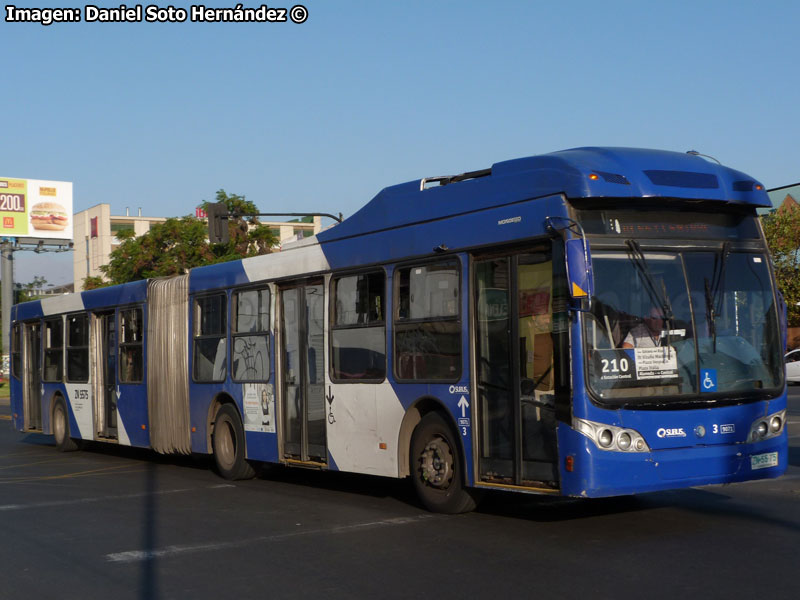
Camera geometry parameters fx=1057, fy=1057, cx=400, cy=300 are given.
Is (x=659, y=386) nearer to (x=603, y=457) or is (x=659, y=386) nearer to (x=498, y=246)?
(x=603, y=457)

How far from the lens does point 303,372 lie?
513 inches

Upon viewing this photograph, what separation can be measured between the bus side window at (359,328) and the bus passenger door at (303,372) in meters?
0.37

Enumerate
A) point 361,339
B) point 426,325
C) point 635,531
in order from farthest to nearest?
point 361,339
point 426,325
point 635,531

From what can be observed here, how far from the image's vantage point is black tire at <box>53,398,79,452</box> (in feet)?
66.8

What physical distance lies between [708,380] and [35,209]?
237ft

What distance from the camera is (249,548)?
9.11 meters

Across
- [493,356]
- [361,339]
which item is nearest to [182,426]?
[361,339]

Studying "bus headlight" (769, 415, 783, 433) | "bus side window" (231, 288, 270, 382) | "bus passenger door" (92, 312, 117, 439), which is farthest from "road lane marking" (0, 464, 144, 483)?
"bus headlight" (769, 415, 783, 433)

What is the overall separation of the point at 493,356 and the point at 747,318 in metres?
2.30

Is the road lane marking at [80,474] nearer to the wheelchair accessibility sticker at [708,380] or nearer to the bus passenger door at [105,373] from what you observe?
the bus passenger door at [105,373]

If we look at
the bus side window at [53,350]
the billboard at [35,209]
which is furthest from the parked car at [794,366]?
the billboard at [35,209]

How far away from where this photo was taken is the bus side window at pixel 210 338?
1502cm

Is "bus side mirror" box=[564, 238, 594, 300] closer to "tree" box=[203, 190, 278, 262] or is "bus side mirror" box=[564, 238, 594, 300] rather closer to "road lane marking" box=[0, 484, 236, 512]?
"road lane marking" box=[0, 484, 236, 512]

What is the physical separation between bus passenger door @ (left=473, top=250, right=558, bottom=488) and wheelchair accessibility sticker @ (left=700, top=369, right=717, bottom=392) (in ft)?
4.25
